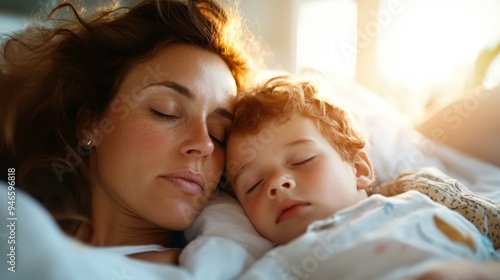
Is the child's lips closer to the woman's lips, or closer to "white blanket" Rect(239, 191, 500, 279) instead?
"white blanket" Rect(239, 191, 500, 279)

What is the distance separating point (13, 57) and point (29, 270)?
0.77 meters

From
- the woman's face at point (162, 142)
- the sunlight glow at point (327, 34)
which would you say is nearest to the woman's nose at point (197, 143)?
the woman's face at point (162, 142)

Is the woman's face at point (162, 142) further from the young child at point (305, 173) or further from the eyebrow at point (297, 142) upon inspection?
the eyebrow at point (297, 142)

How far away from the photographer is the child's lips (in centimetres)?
90

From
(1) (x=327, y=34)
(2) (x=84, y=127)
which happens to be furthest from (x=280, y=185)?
(1) (x=327, y=34)

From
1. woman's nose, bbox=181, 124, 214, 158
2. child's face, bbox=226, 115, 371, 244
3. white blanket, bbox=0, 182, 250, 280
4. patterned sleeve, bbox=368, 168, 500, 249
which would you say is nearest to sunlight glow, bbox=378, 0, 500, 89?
patterned sleeve, bbox=368, 168, 500, 249

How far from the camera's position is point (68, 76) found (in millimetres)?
1064

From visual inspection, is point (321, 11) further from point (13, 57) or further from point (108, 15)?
point (13, 57)

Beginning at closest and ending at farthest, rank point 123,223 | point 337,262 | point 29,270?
point 29,270, point 337,262, point 123,223

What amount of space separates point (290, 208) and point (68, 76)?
0.67 meters

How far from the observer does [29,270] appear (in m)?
0.56

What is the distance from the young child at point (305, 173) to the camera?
2.94ft

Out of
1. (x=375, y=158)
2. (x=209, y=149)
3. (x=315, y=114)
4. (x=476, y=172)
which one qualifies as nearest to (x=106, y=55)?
(x=209, y=149)

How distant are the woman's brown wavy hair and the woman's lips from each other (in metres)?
0.24
